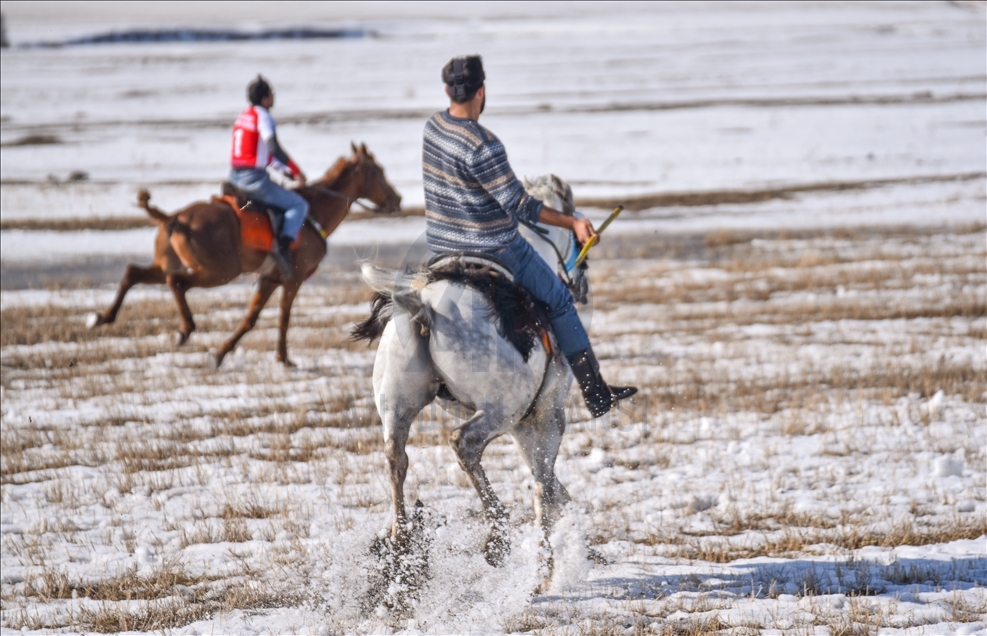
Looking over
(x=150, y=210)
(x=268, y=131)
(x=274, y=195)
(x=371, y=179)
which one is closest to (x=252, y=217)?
(x=274, y=195)

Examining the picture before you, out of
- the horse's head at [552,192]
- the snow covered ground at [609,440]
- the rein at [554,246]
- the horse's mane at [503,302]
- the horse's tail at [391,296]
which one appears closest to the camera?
the horse's tail at [391,296]

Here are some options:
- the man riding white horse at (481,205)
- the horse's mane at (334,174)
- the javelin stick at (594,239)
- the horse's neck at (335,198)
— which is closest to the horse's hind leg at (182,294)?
the horse's neck at (335,198)

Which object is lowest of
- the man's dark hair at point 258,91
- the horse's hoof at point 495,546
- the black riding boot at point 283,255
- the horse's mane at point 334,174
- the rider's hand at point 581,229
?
the horse's hoof at point 495,546

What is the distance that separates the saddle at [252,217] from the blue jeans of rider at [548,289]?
19.4 feet

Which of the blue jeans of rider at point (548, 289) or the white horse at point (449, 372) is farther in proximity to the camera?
the blue jeans of rider at point (548, 289)

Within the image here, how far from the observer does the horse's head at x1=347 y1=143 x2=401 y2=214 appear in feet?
37.3

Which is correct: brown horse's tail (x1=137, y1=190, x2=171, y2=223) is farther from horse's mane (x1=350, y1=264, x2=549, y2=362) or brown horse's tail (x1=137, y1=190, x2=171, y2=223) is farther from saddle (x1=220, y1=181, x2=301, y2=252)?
horse's mane (x1=350, y1=264, x2=549, y2=362)

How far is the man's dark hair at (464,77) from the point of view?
170 inches

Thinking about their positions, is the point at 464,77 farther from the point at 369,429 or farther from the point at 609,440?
the point at 369,429

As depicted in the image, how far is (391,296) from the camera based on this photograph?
14.3 feet

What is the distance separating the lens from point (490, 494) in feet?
14.4

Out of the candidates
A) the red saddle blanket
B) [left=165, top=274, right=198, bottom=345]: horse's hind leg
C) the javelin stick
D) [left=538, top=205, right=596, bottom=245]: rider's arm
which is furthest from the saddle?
[left=538, top=205, right=596, bottom=245]: rider's arm

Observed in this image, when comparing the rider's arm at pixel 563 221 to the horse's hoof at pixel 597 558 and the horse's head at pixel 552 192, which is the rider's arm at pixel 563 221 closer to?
the horse's head at pixel 552 192

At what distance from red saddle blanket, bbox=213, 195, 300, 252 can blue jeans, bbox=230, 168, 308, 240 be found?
0.52 feet
